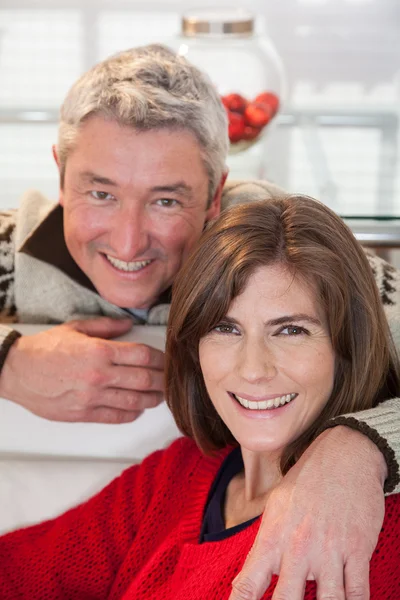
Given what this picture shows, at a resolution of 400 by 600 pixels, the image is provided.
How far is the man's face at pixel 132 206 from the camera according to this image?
1536 millimetres

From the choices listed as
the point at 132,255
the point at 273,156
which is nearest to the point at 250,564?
the point at 132,255

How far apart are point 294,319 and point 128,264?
555 mm

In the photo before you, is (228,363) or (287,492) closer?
(287,492)

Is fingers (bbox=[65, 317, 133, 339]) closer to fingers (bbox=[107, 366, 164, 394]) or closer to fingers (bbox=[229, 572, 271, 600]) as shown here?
fingers (bbox=[107, 366, 164, 394])

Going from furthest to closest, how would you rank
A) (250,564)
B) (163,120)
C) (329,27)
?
(329,27) < (163,120) < (250,564)

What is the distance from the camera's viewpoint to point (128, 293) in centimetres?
167

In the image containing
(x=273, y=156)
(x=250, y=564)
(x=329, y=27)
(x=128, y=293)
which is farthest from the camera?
(x=329, y=27)

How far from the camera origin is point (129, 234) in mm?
1573

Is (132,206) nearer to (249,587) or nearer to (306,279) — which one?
(306,279)

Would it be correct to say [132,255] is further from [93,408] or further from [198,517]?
[198,517]

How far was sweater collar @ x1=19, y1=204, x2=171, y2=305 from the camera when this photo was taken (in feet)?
5.81

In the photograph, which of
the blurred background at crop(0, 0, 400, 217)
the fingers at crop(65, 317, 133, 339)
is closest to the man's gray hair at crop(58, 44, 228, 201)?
the fingers at crop(65, 317, 133, 339)

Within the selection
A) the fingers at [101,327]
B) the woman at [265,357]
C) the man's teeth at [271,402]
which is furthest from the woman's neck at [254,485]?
the fingers at [101,327]

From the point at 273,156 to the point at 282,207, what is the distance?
97 cm
